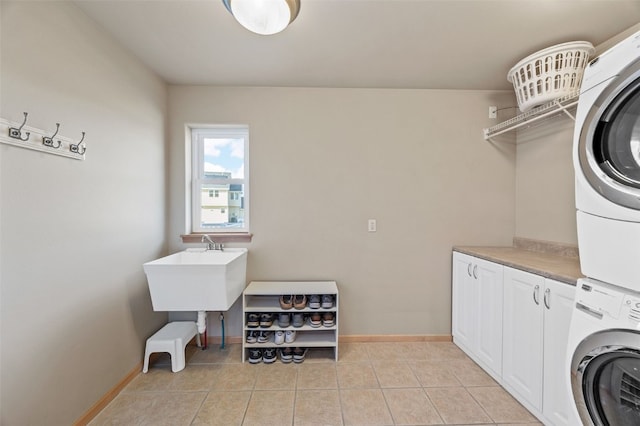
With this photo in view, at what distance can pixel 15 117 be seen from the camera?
1.14 metres

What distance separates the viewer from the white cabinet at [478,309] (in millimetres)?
1807

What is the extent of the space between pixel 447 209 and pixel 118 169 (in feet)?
8.55

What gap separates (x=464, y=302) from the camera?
2199 millimetres

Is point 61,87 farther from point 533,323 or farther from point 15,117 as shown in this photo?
point 533,323

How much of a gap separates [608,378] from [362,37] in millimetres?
2012

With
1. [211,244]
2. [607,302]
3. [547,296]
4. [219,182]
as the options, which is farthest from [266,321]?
[607,302]

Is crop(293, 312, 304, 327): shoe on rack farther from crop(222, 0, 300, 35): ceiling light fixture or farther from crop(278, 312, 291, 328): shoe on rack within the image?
crop(222, 0, 300, 35): ceiling light fixture

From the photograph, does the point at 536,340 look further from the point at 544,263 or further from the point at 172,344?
the point at 172,344

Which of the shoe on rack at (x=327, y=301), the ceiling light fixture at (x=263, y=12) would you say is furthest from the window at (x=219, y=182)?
the ceiling light fixture at (x=263, y=12)

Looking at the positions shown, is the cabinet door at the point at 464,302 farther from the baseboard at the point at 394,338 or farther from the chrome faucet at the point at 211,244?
the chrome faucet at the point at 211,244

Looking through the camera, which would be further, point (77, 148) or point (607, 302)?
point (77, 148)

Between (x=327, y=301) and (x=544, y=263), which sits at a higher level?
(x=544, y=263)

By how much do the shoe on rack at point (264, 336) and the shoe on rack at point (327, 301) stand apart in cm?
50

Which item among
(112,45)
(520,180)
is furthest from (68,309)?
(520,180)
